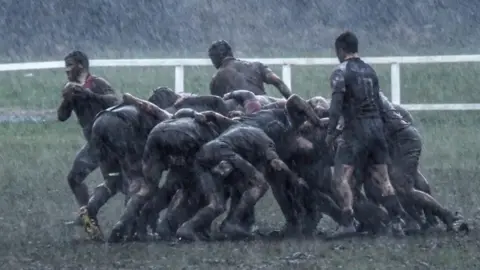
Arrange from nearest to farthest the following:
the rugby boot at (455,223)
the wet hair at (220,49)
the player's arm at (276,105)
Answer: the rugby boot at (455,223) → the player's arm at (276,105) → the wet hair at (220,49)

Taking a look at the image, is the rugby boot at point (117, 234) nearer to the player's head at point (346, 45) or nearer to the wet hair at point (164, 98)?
the wet hair at point (164, 98)

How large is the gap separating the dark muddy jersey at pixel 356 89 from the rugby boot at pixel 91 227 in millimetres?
2479

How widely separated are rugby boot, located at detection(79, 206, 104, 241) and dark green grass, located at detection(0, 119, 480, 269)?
0.12 metres

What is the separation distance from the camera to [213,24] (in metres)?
48.0

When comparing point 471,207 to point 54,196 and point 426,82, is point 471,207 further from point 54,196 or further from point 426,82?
point 426,82

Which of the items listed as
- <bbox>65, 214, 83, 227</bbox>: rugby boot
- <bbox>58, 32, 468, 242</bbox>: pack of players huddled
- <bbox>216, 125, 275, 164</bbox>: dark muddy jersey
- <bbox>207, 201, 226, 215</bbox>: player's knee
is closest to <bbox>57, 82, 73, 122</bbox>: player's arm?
<bbox>58, 32, 468, 242</bbox>: pack of players huddled

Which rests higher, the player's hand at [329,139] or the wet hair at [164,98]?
the wet hair at [164,98]

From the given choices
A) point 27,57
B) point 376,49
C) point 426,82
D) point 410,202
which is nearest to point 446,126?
point 426,82

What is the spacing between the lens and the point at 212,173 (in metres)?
12.4

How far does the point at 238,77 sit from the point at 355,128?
2708 millimetres

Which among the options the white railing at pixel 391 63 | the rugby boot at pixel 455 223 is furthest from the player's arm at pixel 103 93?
the white railing at pixel 391 63

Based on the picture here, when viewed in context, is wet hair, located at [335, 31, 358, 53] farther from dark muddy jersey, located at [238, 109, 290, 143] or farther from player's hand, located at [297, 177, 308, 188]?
player's hand, located at [297, 177, 308, 188]

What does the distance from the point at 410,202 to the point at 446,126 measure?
10.8 m

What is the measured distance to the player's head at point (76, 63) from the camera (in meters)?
13.9
